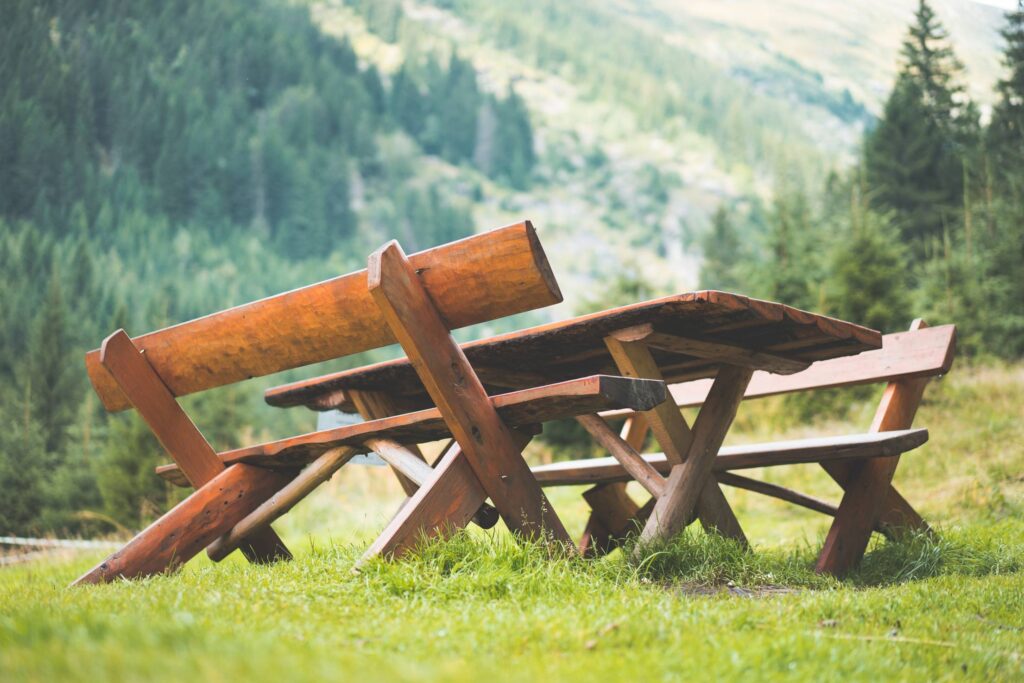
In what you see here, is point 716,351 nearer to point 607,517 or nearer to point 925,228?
point 607,517

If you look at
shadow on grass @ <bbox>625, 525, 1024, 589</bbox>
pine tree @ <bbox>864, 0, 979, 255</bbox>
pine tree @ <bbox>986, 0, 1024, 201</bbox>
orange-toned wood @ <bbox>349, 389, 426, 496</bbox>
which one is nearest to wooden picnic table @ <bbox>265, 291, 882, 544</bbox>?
shadow on grass @ <bbox>625, 525, 1024, 589</bbox>

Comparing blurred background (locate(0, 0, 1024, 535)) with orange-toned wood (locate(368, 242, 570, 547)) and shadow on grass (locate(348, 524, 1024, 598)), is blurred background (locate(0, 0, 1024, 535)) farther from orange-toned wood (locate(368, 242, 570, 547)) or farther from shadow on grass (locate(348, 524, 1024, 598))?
orange-toned wood (locate(368, 242, 570, 547))

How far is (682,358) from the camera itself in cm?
450

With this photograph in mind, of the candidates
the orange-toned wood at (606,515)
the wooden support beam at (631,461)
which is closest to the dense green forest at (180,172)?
the orange-toned wood at (606,515)

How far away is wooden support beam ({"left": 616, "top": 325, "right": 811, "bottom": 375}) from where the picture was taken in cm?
358

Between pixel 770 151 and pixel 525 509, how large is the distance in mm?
121706

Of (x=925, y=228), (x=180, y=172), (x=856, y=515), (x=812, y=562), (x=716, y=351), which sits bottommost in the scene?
(x=180, y=172)

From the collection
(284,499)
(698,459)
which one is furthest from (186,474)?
(698,459)

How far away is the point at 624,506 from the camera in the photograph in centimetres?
517

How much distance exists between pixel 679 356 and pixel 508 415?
4.79 feet

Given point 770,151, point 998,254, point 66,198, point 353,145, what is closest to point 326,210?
point 353,145

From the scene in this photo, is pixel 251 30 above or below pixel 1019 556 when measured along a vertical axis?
above

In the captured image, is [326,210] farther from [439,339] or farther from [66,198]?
[439,339]

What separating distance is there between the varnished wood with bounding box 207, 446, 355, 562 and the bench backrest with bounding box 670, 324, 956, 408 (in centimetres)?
208
